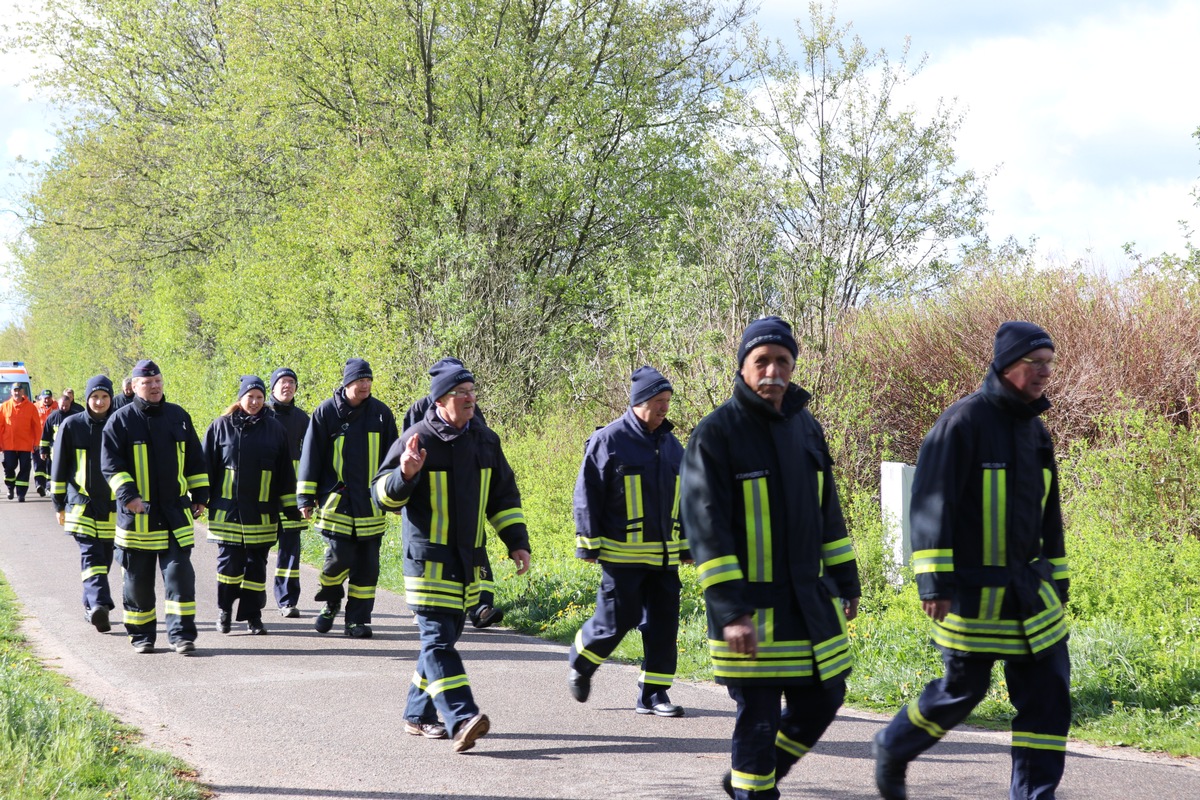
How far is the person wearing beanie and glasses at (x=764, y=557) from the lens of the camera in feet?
14.8

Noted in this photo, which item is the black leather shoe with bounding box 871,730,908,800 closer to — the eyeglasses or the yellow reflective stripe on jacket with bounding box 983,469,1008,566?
the yellow reflective stripe on jacket with bounding box 983,469,1008,566

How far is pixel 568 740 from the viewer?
6664 millimetres

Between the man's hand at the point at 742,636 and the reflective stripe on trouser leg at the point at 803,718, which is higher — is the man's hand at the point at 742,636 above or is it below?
above

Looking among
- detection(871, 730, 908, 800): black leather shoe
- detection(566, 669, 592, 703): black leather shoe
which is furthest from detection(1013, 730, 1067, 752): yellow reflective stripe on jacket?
detection(566, 669, 592, 703): black leather shoe

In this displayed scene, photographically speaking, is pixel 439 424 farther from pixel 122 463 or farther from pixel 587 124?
pixel 587 124

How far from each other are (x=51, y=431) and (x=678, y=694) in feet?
54.6

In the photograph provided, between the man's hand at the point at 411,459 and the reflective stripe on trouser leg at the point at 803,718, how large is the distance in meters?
2.27

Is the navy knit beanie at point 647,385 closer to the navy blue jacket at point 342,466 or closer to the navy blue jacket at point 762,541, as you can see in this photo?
the navy blue jacket at point 762,541

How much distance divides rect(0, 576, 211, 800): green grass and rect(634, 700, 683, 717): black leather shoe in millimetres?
2641

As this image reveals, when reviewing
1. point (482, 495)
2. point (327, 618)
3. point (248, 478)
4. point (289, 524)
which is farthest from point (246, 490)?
point (482, 495)

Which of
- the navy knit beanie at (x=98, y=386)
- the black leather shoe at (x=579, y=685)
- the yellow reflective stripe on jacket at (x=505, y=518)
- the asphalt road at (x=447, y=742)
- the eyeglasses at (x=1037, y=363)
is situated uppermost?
the navy knit beanie at (x=98, y=386)

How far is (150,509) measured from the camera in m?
9.48

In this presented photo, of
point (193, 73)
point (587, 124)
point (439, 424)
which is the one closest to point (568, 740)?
point (439, 424)

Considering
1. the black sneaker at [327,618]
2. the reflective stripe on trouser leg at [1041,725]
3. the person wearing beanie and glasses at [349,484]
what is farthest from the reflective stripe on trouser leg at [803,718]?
the black sneaker at [327,618]
